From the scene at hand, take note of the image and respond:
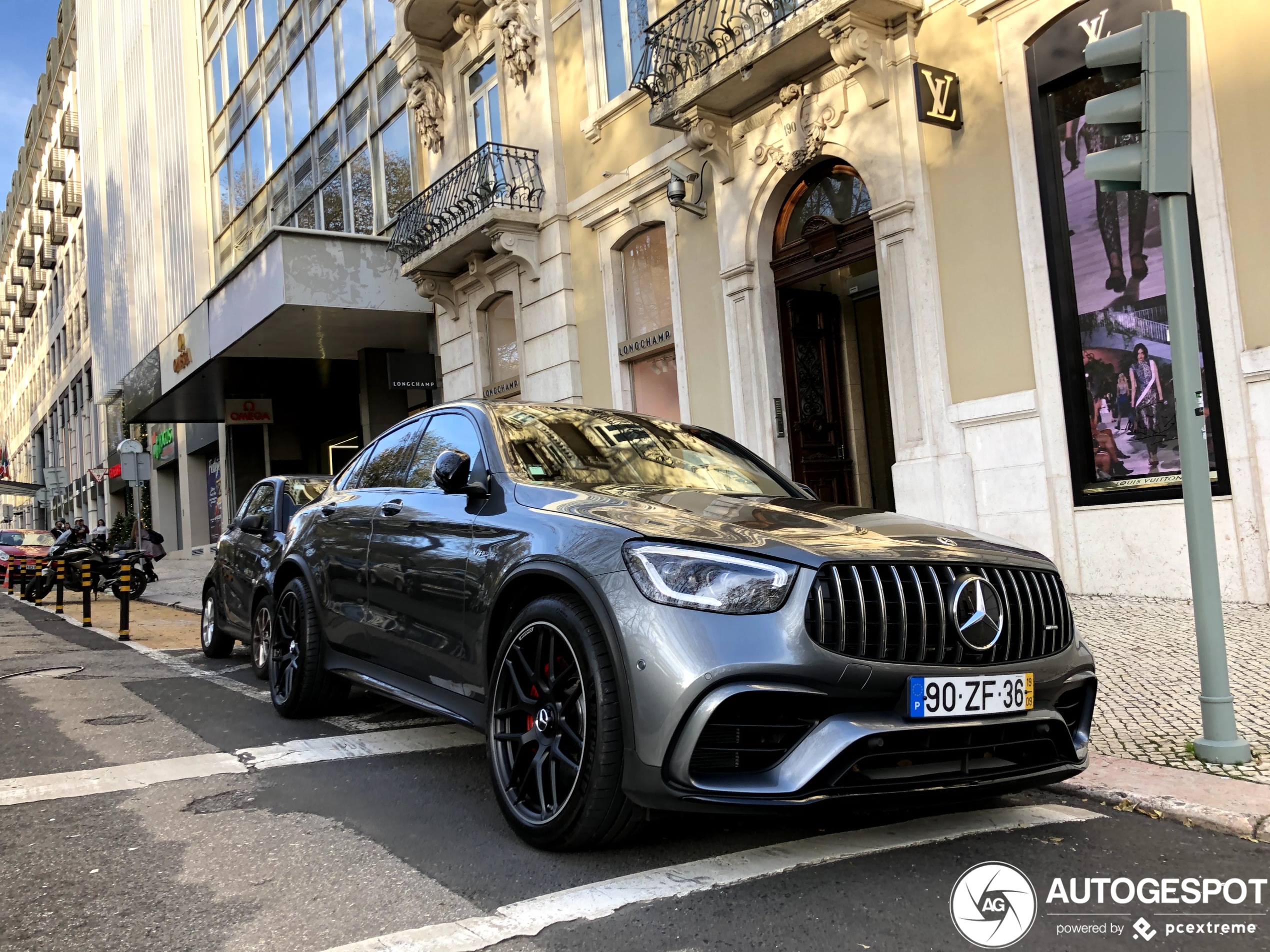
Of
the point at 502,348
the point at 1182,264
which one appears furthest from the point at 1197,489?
the point at 502,348

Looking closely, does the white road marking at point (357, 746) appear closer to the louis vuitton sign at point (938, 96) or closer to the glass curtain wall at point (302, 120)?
the louis vuitton sign at point (938, 96)

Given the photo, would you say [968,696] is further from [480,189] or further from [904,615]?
[480,189]

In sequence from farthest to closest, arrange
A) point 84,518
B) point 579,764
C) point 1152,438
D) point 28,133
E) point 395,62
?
point 28,133 → point 84,518 → point 395,62 → point 1152,438 → point 579,764

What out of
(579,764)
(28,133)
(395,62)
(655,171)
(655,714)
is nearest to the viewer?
(655,714)

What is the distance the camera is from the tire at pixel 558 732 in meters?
3.07

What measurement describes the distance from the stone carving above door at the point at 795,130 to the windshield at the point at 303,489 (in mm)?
6297

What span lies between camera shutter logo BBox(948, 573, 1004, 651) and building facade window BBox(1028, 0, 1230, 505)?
5882 millimetres

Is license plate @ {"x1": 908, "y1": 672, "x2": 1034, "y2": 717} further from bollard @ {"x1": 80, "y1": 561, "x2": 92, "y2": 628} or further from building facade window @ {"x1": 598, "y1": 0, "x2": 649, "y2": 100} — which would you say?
bollard @ {"x1": 80, "y1": 561, "x2": 92, "y2": 628}

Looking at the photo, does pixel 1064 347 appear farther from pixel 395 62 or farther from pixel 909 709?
pixel 395 62

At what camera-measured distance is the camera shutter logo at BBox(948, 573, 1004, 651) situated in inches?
121

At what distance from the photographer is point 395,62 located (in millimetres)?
19766

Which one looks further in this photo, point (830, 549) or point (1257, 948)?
point (830, 549)

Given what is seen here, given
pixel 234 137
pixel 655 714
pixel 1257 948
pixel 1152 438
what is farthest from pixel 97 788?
pixel 234 137

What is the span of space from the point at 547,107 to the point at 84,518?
51631 millimetres
